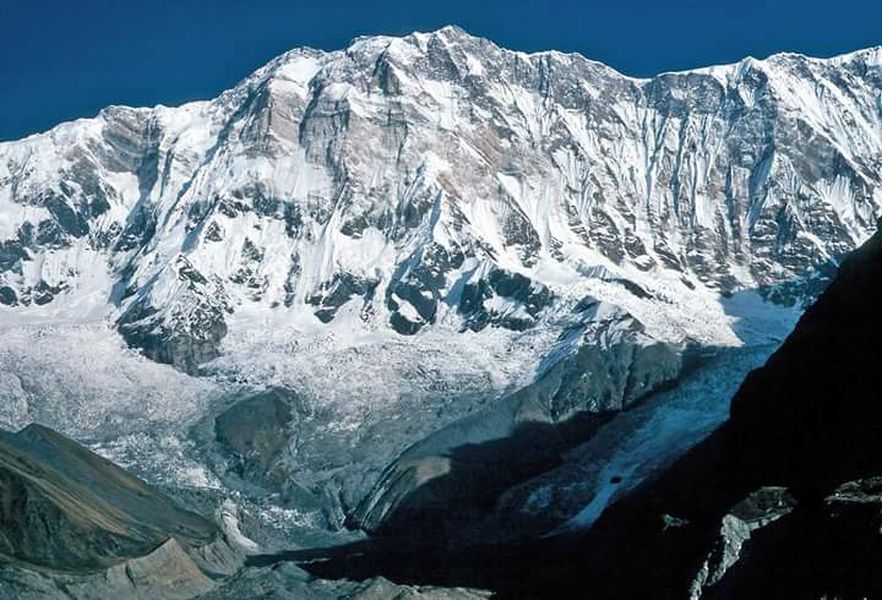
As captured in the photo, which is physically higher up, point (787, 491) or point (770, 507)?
point (787, 491)

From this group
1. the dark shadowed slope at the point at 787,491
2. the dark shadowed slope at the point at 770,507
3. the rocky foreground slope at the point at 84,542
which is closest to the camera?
the dark shadowed slope at the point at 787,491

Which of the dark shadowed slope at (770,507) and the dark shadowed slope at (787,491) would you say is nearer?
the dark shadowed slope at (787,491)

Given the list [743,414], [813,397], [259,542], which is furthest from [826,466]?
[259,542]

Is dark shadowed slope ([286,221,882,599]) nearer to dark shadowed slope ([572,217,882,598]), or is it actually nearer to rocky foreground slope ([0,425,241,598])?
dark shadowed slope ([572,217,882,598])

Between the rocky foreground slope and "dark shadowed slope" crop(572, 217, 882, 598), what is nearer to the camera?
"dark shadowed slope" crop(572, 217, 882, 598)

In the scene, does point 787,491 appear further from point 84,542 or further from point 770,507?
point 84,542

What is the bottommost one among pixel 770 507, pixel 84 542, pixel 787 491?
pixel 84 542

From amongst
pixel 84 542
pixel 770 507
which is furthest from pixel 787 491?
pixel 84 542

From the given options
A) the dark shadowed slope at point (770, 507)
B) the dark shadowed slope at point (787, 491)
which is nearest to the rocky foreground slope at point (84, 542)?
the dark shadowed slope at point (770, 507)

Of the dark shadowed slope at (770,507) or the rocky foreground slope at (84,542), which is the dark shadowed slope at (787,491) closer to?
the dark shadowed slope at (770,507)

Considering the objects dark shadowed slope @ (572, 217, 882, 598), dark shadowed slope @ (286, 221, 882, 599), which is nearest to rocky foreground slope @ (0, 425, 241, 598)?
dark shadowed slope @ (286, 221, 882, 599)

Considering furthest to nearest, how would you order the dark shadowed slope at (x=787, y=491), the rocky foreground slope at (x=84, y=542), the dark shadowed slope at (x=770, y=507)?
the rocky foreground slope at (x=84, y=542) → the dark shadowed slope at (x=770, y=507) → the dark shadowed slope at (x=787, y=491)
